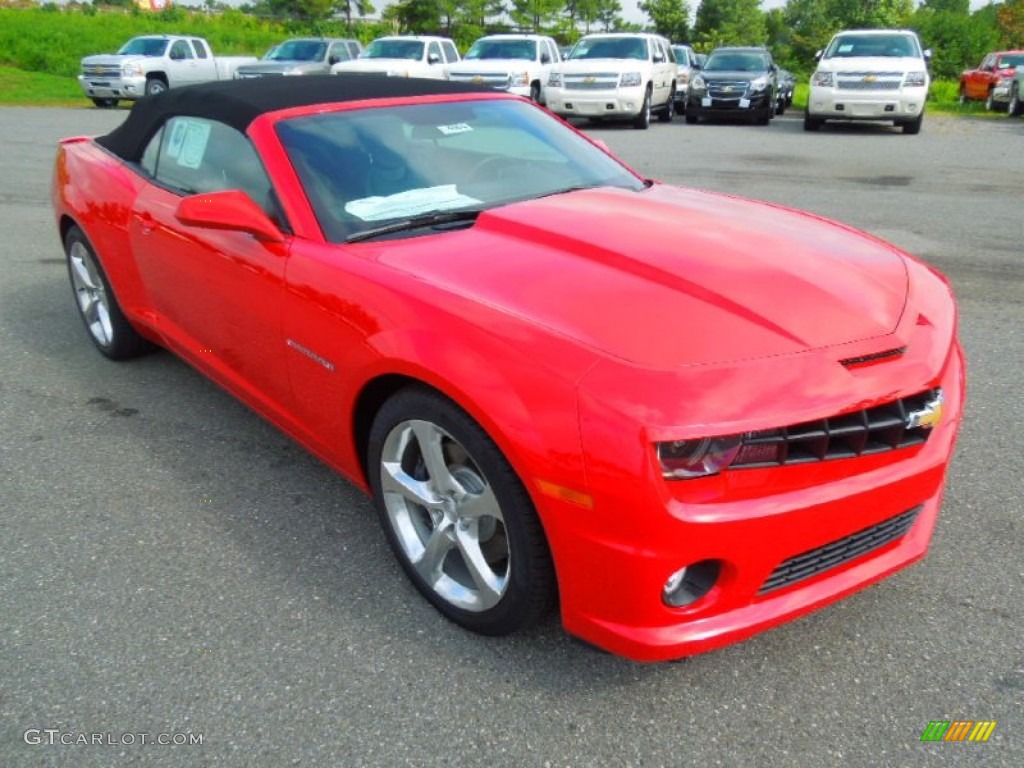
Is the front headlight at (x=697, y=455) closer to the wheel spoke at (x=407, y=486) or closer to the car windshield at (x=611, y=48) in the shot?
the wheel spoke at (x=407, y=486)

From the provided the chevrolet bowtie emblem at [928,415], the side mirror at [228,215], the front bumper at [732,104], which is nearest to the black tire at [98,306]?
the side mirror at [228,215]

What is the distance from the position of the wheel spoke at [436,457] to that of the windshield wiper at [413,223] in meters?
0.74

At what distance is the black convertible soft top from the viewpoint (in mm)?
3303

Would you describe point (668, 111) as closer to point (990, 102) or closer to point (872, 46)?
point (872, 46)

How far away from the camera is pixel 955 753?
6.69 feet

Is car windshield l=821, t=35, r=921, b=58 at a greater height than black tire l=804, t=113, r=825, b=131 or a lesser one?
greater

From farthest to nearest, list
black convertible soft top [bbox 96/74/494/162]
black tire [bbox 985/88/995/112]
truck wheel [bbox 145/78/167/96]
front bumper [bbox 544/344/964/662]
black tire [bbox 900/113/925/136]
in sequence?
1. truck wheel [bbox 145/78/167/96]
2. black tire [bbox 985/88/995/112]
3. black tire [bbox 900/113/925/136]
4. black convertible soft top [bbox 96/74/494/162]
5. front bumper [bbox 544/344/964/662]

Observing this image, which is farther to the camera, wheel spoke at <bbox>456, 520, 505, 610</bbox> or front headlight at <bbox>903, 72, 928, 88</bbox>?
front headlight at <bbox>903, 72, 928, 88</bbox>

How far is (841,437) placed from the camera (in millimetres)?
2057

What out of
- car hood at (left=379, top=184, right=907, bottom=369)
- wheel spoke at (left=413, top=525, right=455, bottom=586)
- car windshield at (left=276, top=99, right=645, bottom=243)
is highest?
car windshield at (left=276, top=99, right=645, bottom=243)

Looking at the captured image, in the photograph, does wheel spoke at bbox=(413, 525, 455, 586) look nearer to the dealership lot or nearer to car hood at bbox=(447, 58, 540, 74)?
the dealership lot

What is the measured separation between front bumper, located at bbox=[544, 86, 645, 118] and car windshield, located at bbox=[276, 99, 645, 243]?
42.2 ft

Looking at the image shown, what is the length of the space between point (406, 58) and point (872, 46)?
9652mm

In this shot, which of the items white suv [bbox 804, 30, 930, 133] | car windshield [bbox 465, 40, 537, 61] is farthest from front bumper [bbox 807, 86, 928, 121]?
car windshield [bbox 465, 40, 537, 61]
